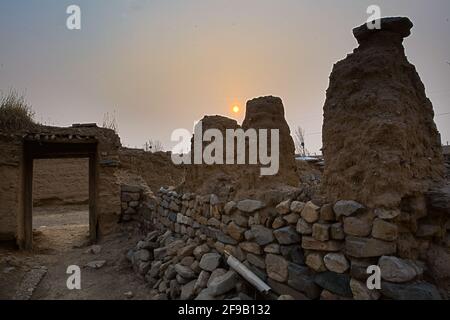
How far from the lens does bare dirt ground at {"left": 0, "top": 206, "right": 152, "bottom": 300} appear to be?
159 inches

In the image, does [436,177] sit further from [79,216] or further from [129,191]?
[79,216]

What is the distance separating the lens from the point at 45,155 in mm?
8195

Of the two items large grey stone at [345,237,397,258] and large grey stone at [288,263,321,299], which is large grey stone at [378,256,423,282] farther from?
large grey stone at [288,263,321,299]

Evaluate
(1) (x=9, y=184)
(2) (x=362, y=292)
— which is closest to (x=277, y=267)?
(2) (x=362, y=292)

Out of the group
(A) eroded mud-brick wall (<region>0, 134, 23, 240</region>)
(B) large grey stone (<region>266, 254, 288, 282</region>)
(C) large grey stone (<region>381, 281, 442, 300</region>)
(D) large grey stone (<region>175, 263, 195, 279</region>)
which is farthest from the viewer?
(A) eroded mud-brick wall (<region>0, 134, 23, 240</region>)

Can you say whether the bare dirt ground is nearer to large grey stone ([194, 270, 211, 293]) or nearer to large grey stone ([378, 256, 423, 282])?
large grey stone ([194, 270, 211, 293])

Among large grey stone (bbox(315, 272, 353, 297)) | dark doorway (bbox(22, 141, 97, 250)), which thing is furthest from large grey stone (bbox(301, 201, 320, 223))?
dark doorway (bbox(22, 141, 97, 250))

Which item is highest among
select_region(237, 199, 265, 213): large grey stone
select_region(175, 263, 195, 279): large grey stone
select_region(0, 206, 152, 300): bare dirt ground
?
select_region(237, 199, 265, 213): large grey stone

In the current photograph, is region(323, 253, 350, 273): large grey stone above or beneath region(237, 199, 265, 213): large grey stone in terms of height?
beneath

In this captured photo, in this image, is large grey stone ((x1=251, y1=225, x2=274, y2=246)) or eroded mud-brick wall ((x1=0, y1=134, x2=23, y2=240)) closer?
large grey stone ((x1=251, y1=225, x2=274, y2=246))

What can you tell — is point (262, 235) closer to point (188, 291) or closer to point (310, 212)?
point (310, 212)

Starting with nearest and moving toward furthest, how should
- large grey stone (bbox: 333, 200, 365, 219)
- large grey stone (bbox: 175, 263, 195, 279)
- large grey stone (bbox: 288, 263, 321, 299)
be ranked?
large grey stone (bbox: 333, 200, 365, 219)
large grey stone (bbox: 288, 263, 321, 299)
large grey stone (bbox: 175, 263, 195, 279)

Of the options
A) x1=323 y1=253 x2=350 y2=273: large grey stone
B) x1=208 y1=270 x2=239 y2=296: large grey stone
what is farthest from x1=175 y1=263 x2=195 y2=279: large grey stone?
x1=323 y1=253 x2=350 y2=273: large grey stone

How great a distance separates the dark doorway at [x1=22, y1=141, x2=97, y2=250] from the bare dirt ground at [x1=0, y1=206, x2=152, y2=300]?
35cm
